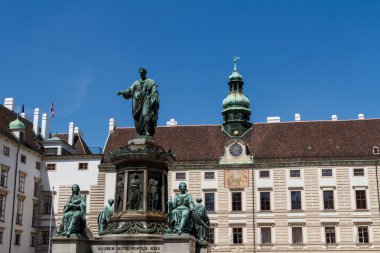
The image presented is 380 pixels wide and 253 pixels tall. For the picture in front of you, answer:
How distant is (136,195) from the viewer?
17125 mm

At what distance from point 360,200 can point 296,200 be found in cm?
543

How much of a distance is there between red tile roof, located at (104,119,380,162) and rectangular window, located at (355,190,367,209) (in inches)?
120

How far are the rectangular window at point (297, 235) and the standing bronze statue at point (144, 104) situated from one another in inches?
1372

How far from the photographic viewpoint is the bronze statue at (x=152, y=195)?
17.2 meters

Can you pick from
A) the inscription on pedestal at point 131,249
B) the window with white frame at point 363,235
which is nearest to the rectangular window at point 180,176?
the window with white frame at point 363,235

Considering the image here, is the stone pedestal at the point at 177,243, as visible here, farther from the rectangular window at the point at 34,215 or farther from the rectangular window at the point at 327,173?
the rectangular window at the point at 34,215

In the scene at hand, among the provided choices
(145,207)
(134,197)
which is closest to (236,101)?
(134,197)

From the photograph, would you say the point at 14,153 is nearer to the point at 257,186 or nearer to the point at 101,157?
the point at 101,157

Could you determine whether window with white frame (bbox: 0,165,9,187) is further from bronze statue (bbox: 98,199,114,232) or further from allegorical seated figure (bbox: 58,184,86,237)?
allegorical seated figure (bbox: 58,184,86,237)

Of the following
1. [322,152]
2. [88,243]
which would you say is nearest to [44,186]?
[322,152]

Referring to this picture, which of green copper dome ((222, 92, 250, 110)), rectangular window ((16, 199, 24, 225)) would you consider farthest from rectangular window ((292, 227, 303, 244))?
rectangular window ((16, 199, 24, 225))

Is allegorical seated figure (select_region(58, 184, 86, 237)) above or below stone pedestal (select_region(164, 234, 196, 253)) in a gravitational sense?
above

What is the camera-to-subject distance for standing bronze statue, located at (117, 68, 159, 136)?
18359mm

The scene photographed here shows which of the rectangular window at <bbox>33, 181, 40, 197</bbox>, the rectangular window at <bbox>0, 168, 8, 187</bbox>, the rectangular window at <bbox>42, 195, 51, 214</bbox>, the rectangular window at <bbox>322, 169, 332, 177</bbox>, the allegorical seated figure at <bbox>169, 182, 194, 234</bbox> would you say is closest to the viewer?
the allegorical seated figure at <bbox>169, 182, 194, 234</bbox>
